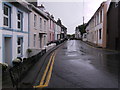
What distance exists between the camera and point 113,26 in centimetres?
1870

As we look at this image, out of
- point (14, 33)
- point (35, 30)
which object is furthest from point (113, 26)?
point (14, 33)

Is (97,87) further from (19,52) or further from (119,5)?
(119,5)

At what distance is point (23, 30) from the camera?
12742 mm

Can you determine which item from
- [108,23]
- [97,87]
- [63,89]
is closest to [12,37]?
[63,89]

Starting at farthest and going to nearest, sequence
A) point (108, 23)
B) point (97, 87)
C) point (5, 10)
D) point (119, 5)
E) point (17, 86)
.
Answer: point (108, 23)
point (119, 5)
point (5, 10)
point (97, 87)
point (17, 86)

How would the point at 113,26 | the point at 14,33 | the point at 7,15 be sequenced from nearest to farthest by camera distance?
the point at 7,15 → the point at 14,33 → the point at 113,26

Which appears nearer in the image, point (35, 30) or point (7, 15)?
point (7, 15)

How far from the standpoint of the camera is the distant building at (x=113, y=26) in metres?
17.1

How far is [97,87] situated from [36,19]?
14515mm

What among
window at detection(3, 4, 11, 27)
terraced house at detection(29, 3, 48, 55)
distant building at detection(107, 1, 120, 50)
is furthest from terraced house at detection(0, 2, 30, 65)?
distant building at detection(107, 1, 120, 50)

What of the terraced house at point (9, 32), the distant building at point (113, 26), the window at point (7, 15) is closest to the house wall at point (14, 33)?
the terraced house at point (9, 32)

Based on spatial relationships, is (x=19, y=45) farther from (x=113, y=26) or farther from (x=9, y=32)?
(x=113, y=26)

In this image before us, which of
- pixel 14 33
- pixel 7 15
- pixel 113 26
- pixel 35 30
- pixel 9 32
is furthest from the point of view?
pixel 113 26

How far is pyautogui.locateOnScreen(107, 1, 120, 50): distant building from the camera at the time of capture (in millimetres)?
17125
